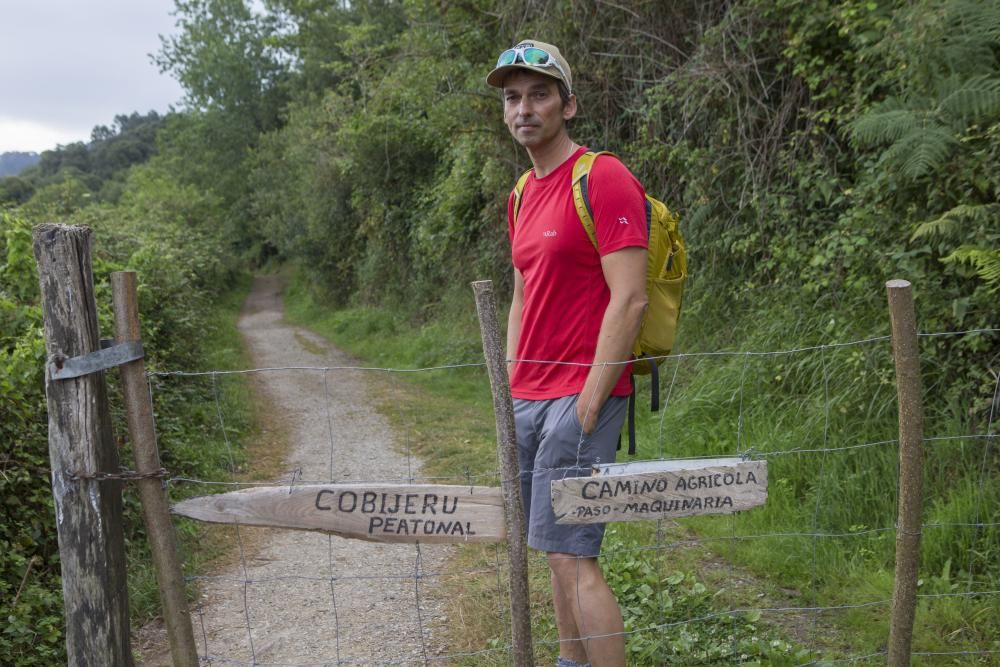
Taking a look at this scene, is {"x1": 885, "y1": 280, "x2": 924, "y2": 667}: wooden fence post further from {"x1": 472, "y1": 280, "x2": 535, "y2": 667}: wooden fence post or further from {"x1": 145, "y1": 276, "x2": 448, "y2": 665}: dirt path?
{"x1": 145, "y1": 276, "x2": 448, "y2": 665}: dirt path

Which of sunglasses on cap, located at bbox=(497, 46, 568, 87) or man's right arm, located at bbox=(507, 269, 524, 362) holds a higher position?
sunglasses on cap, located at bbox=(497, 46, 568, 87)

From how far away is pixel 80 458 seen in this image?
2.43m

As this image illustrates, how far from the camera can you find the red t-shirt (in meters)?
2.48

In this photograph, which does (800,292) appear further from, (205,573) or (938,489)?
(205,573)

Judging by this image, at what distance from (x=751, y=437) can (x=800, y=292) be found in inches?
47.0

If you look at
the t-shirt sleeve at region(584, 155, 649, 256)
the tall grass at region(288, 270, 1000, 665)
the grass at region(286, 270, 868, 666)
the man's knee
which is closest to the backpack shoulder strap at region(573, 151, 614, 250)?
the t-shirt sleeve at region(584, 155, 649, 256)

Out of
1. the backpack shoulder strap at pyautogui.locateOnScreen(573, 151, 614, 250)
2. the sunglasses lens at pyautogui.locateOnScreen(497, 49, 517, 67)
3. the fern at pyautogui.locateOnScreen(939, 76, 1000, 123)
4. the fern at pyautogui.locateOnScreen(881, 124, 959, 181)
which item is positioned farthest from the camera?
the fern at pyautogui.locateOnScreen(881, 124, 959, 181)

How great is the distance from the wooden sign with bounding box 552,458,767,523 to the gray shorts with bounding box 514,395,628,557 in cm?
8

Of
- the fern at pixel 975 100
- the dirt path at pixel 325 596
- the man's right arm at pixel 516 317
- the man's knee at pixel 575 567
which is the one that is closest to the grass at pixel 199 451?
the dirt path at pixel 325 596

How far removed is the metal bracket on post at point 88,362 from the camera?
2.38 meters

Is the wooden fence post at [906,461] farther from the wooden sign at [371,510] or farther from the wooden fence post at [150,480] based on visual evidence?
the wooden fence post at [150,480]

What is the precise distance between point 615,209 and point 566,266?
9.5 inches

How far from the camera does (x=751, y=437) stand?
534 cm

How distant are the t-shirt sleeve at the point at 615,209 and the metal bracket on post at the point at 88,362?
1415mm
